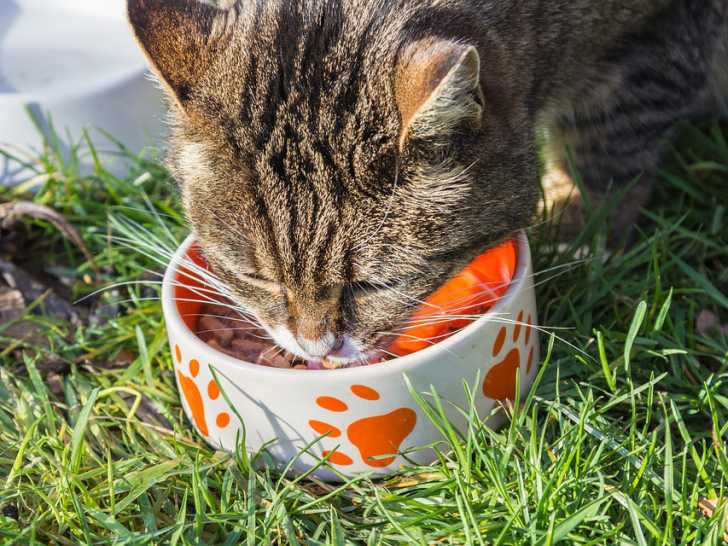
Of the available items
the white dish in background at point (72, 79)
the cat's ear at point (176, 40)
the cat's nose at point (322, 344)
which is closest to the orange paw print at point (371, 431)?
the cat's nose at point (322, 344)

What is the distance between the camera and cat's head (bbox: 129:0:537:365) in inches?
64.8

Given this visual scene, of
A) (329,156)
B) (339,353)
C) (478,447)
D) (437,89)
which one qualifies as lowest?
(478,447)

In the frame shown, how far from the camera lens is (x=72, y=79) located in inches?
128

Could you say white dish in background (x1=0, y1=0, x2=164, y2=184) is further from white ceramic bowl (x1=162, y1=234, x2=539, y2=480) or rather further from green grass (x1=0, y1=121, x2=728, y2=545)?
white ceramic bowl (x1=162, y1=234, x2=539, y2=480)

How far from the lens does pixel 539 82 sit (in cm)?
217

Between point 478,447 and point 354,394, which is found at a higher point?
point 354,394

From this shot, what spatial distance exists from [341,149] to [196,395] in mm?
661

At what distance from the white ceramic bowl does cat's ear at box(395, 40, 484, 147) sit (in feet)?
A: 1.45

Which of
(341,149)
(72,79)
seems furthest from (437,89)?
(72,79)

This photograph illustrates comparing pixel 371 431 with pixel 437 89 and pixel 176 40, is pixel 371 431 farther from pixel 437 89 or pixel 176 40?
pixel 176 40

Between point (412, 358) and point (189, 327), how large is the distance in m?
0.60

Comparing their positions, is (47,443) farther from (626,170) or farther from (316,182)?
(626,170)

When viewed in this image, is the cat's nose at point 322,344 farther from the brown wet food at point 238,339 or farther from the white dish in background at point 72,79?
the white dish in background at point 72,79

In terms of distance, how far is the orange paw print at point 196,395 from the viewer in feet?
6.00
